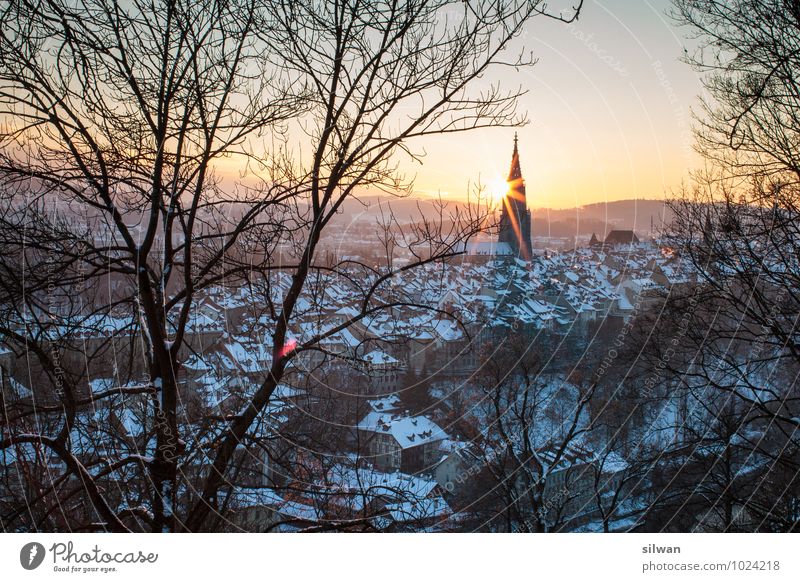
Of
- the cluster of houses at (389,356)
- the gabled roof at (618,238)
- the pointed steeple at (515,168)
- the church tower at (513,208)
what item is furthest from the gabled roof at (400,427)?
the gabled roof at (618,238)

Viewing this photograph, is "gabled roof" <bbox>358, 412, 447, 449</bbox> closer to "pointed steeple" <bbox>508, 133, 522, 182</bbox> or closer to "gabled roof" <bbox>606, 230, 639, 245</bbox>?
"pointed steeple" <bbox>508, 133, 522, 182</bbox>

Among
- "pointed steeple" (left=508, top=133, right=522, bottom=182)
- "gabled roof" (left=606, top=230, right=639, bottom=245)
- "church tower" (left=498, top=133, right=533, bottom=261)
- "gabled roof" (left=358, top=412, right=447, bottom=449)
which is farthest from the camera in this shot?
"gabled roof" (left=606, top=230, right=639, bottom=245)

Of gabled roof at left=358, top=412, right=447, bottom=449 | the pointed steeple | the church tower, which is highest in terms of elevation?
the pointed steeple

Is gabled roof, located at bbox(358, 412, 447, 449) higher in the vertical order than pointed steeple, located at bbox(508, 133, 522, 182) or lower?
lower

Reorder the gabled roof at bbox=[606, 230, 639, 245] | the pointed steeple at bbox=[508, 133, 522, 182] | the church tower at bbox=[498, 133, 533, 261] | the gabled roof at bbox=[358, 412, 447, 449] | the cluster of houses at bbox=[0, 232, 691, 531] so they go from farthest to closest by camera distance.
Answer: the gabled roof at bbox=[606, 230, 639, 245] < the gabled roof at bbox=[358, 412, 447, 449] < the pointed steeple at bbox=[508, 133, 522, 182] < the church tower at bbox=[498, 133, 533, 261] < the cluster of houses at bbox=[0, 232, 691, 531]

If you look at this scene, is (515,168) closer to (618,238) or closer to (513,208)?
(513,208)

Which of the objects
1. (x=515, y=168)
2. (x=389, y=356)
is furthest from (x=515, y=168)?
(x=389, y=356)

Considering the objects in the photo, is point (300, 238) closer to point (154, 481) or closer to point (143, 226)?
point (143, 226)

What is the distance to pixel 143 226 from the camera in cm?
248

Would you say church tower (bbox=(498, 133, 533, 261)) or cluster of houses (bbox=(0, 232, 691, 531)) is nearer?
cluster of houses (bbox=(0, 232, 691, 531))

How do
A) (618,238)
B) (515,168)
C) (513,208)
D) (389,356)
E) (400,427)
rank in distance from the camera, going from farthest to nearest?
(618,238)
(513,208)
(400,427)
(515,168)
(389,356)

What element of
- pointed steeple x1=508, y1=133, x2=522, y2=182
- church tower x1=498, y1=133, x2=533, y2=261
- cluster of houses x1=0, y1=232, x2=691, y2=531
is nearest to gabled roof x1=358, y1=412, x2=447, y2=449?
cluster of houses x1=0, y1=232, x2=691, y2=531
